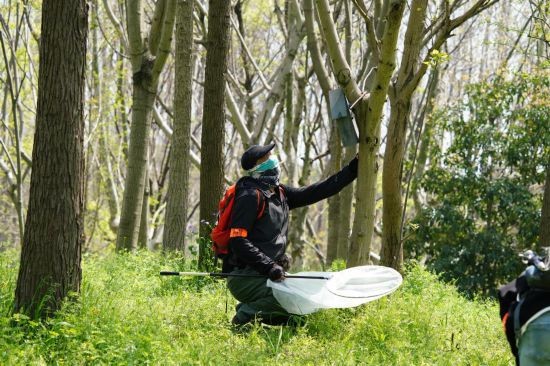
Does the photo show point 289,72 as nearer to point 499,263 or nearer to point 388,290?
point 499,263

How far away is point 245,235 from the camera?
5781 mm

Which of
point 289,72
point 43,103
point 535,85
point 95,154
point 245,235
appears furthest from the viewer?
point 95,154

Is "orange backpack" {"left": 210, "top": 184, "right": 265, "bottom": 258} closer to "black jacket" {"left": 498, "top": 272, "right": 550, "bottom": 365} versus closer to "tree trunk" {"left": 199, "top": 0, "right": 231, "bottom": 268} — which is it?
"tree trunk" {"left": 199, "top": 0, "right": 231, "bottom": 268}

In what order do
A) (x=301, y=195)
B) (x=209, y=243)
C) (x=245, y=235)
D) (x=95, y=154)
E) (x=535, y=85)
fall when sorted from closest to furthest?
1. (x=245, y=235)
2. (x=301, y=195)
3. (x=209, y=243)
4. (x=535, y=85)
5. (x=95, y=154)

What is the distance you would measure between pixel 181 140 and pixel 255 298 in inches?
179

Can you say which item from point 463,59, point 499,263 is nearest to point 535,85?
point 499,263

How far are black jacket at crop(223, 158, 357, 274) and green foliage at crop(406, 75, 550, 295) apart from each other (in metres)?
6.02

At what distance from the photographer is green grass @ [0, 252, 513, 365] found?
15.7 ft

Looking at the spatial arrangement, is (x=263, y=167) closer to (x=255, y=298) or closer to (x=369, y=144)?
(x=369, y=144)

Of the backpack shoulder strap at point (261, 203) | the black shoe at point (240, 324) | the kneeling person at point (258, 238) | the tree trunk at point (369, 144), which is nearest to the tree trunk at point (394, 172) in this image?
the tree trunk at point (369, 144)

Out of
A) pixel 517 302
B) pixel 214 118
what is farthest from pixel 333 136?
pixel 517 302

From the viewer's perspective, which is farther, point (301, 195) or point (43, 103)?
point (301, 195)

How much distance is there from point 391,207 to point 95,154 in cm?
1549

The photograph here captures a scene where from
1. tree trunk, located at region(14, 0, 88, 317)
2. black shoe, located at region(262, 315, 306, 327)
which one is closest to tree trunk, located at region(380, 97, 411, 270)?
Answer: black shoe, located at region(262, 315, 306, 327)
